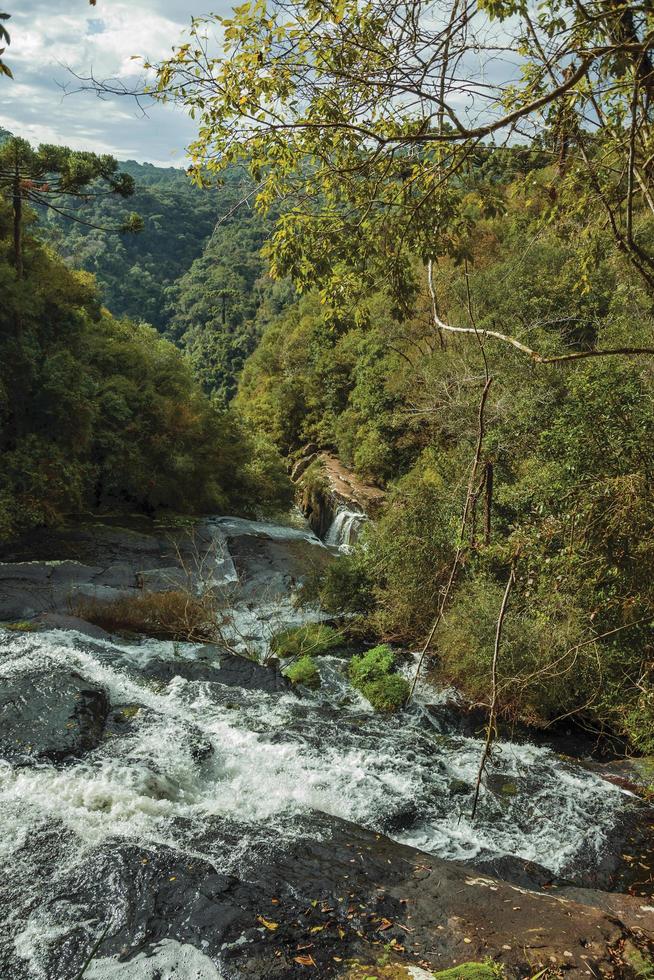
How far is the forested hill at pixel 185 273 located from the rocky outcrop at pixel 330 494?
21.8m

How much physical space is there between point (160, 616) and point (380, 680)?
14.7 ft

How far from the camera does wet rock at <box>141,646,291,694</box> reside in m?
9.87

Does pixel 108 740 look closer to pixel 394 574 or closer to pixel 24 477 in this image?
pixel 394 574

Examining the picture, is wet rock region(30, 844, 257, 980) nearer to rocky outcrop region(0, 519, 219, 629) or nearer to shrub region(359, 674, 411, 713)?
shrub region(359, 674, 411, 713)

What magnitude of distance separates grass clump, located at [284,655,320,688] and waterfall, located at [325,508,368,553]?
329 inches

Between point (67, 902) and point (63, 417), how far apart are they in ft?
46.3

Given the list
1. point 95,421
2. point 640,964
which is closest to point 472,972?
point 640,964

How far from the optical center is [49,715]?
7.53m

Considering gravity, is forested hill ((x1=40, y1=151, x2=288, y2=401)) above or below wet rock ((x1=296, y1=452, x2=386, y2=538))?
above

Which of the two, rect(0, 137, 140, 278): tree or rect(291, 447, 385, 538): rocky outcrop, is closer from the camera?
rect(0, 137, 140, 278): tree

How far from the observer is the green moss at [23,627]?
10422 millimetres

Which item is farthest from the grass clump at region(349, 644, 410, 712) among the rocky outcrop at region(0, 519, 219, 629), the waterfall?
the waterfall

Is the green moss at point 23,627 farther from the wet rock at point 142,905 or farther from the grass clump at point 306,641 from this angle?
the wet rock at point 142,905

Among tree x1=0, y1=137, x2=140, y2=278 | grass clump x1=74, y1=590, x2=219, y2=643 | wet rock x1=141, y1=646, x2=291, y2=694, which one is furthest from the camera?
tree x1=0, y1=137, x2=140, y2=278
